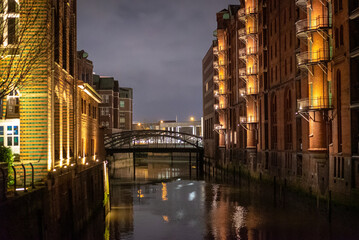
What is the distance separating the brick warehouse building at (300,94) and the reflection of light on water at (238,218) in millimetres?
5430

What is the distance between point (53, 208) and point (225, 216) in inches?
605

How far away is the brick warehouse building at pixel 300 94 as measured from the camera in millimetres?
26875

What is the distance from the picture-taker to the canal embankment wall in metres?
12.6

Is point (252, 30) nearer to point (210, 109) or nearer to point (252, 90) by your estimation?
point (252, 90)

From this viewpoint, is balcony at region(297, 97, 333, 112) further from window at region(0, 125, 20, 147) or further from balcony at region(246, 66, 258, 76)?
balcony at region(246, 66, 258, 76)

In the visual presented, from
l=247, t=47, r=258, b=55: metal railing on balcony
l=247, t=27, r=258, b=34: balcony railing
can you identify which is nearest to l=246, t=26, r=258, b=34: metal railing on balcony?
l=247, t=27, r=258, b=34: balcony railing

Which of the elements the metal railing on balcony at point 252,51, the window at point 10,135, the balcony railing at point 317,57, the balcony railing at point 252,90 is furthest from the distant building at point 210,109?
the window at point 10,135

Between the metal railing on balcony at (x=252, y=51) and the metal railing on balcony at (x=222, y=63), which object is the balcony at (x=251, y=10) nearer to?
the metal railing on balcony at (x=252, y=51)

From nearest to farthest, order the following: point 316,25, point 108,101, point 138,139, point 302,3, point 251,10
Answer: point 316,25 → point 302,3 → point 251,10 → point 138,139 → point 108,101

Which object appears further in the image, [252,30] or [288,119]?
[252,30]

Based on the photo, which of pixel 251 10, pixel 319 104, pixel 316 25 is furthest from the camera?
pixel 251 10

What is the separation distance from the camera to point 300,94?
37281mm

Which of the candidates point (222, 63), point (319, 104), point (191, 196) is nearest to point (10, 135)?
point (319, 104)

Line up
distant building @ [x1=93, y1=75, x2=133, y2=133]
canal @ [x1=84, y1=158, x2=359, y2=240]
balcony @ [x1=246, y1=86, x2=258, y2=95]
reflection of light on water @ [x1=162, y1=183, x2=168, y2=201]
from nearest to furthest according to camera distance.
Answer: canal @ [x1=84, y1=158, x2=359, y2=240], reflection of light on water @ [x1=162, y1=183, x2=168, y2=201], balcony @ [x1=246, y1=86, x2=258, y2=95], distant building @ [x1=93, y1=75, x2=133, y2=133]
